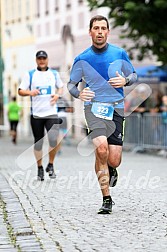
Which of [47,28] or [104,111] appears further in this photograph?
[47,28]

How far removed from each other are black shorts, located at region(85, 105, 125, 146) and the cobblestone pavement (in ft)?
2.29

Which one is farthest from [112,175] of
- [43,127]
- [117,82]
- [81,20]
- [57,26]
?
[57,26]

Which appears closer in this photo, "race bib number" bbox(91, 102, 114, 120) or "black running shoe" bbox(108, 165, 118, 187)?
"race bib number" bbox(91, 102, 114, 120)

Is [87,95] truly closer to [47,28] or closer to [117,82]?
[117,82]

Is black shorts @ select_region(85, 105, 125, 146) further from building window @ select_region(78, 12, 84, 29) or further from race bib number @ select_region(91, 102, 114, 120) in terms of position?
building window @ select_region(78, 12, 84, 29)

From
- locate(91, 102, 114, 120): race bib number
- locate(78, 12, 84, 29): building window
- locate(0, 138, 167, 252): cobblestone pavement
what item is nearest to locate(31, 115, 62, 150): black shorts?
locate(0, 138, 167, 252): cobblestone pavement

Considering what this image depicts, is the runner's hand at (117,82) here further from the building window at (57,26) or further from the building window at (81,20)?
the building window at (57,26)

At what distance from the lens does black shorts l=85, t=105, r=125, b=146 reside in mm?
9445

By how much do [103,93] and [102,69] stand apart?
0.26 meters

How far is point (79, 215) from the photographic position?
9203 mm

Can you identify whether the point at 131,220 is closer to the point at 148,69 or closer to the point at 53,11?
the point at 148,69

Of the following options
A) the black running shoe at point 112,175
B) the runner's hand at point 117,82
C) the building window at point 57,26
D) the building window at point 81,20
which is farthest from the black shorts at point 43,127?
the building window at point 57,26

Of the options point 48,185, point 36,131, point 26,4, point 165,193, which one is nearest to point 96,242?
point 165,193

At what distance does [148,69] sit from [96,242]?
72.4 ft
